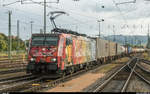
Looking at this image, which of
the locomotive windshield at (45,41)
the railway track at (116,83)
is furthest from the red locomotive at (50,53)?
the railway track at (116,83)

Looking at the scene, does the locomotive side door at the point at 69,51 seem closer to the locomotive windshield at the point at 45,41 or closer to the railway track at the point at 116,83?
the locomotive windshield at the point at 45,41

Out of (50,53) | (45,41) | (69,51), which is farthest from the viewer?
(69,51)

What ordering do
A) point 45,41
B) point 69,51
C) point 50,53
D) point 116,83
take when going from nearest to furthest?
point 50,53
point 116,83
point 45,41
point 69,51

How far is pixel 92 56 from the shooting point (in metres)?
27.6

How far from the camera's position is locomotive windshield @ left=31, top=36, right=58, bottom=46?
53.1 ft

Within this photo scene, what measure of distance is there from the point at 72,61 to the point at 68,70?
994 mm

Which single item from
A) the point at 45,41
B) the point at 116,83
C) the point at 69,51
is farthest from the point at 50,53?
the point at 116,83

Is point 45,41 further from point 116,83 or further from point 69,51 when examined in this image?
point 116,83

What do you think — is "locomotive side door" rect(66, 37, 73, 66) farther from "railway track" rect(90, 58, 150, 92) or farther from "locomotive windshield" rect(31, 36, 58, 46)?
"railway track" rect(90, 58, 150, 92)

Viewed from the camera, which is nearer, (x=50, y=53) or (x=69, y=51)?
(x=50, y=53)

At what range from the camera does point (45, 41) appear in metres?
16.3

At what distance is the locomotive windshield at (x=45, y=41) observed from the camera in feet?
53.1

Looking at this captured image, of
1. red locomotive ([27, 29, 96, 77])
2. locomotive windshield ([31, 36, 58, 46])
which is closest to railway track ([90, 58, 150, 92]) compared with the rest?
red locomotive ([27, 29, 96, 77])

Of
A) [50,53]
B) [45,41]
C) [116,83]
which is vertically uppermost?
[45,41]
